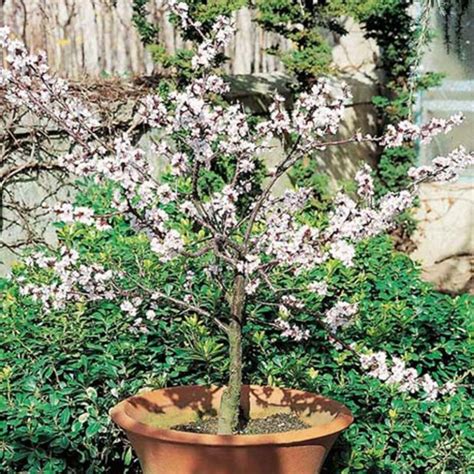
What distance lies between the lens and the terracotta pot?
3.30m

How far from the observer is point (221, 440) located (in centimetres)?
328

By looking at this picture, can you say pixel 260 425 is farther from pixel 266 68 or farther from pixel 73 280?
pixel 266 68

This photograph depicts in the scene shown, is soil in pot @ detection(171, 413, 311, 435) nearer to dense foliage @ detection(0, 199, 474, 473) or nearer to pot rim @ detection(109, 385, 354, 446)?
pot rim @ detection(109, 385, 354, 446)

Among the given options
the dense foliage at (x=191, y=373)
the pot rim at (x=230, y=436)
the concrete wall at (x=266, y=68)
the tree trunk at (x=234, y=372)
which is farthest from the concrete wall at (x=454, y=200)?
the pot rim at (x=230, y=436)

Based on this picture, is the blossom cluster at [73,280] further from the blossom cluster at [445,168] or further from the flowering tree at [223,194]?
the blossom cluster at [445,168]

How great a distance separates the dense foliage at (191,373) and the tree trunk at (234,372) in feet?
1.48

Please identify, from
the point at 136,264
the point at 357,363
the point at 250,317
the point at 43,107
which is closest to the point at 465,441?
the point at 357,363

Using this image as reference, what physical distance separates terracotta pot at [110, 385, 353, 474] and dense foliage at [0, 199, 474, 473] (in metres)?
0.30

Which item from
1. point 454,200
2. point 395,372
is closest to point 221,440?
point 395,372

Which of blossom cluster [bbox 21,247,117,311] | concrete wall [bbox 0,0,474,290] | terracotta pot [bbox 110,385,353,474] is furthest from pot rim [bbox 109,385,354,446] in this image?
concrete wall [bbox 0,0,474,290]

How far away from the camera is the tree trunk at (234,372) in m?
3.59

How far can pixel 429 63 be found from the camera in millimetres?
8703

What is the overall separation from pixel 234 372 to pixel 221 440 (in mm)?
369

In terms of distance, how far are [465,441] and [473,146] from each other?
4.72 meters
